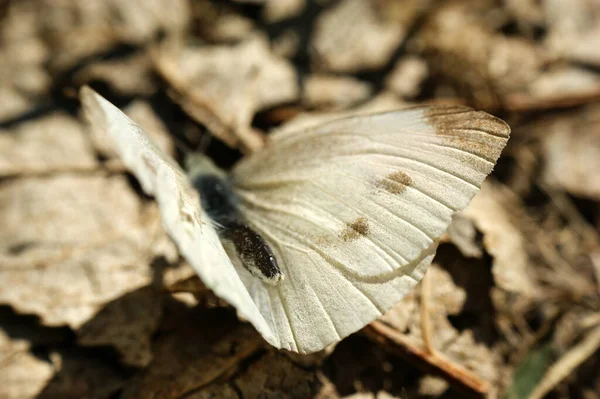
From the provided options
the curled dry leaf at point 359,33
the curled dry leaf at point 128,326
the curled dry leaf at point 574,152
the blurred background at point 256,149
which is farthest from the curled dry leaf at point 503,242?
the curled dry leaf at point 128,326

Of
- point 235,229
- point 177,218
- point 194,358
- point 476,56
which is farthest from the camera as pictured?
point 476,56

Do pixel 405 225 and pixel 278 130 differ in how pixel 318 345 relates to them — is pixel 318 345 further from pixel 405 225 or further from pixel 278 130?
pixel 278 130

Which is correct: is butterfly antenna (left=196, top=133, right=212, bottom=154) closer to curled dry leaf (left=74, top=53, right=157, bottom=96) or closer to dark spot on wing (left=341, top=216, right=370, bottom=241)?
curled dry leaf (left=74, top=53, right=157, bottom=96)

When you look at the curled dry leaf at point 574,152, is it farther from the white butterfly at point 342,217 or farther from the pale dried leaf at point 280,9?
the pale dried leaf at point 280,9

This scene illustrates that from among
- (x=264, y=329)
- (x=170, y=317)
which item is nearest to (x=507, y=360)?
(x=264, y=329)

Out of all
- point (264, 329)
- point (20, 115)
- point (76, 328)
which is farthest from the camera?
point (20, 115)

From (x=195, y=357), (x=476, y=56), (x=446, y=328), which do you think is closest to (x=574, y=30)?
(x=476, y=56)

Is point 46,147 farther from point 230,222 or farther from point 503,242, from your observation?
point 503,242
